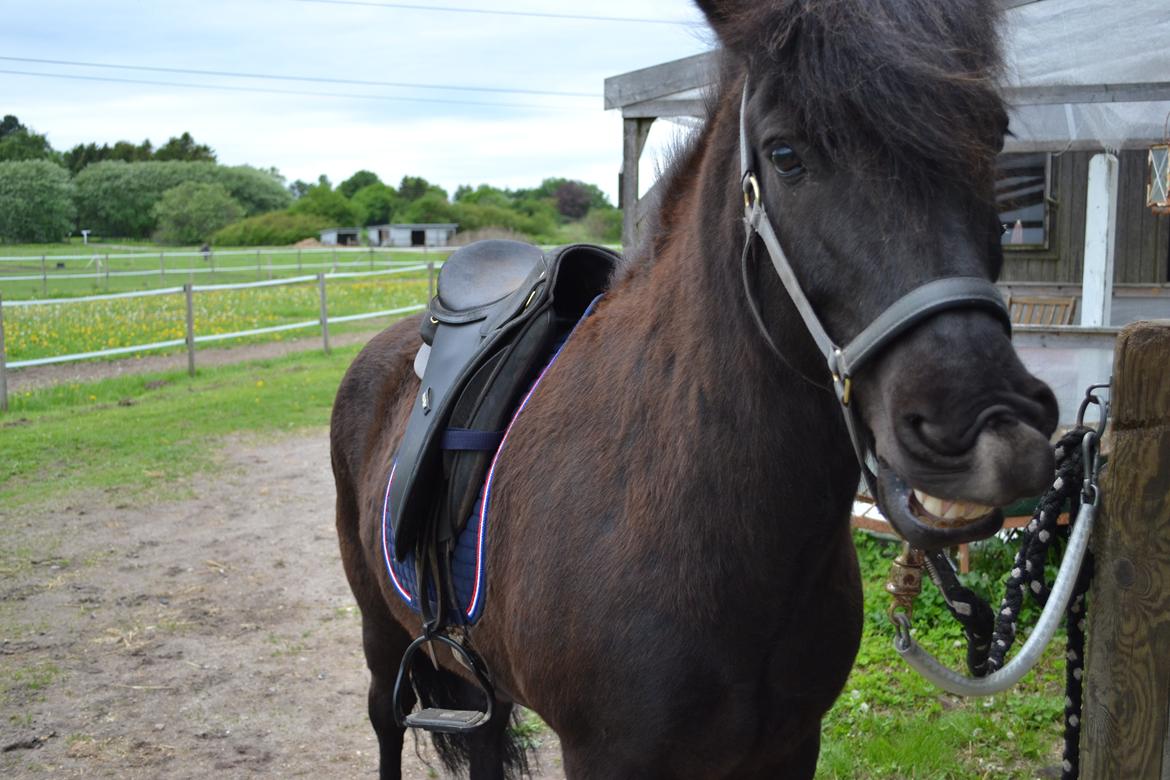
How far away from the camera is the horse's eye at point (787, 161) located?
148cm

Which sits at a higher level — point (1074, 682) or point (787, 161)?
point (787, 161)

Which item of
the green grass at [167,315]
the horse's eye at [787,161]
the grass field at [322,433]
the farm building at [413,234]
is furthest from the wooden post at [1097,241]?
the farm building at [413,234]

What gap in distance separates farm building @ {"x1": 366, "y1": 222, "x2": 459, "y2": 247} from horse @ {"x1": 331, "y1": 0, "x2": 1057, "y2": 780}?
45.7m

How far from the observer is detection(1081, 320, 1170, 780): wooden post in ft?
6.07

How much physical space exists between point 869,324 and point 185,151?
139 ft

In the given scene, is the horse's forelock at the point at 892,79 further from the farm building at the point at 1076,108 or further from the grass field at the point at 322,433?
the grass field at the point at 322,433

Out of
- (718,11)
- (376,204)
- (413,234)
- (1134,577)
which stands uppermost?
(376,204)

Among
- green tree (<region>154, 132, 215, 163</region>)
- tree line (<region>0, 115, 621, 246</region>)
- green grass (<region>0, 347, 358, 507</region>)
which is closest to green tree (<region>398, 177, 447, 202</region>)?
tree line (<region>0, 115, 621, 246</region>)

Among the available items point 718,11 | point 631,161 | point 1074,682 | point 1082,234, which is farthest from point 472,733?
point 1082,234

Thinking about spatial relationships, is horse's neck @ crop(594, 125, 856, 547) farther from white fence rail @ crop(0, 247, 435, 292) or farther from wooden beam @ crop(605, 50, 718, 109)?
white fence rail @ crop(0, 247, 435, 292)

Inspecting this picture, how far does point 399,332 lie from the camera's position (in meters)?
3.53

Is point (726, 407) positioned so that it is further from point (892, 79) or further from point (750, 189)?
point (892, 79)

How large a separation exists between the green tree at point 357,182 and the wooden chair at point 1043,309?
5334 centimetres

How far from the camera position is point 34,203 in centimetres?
1669
